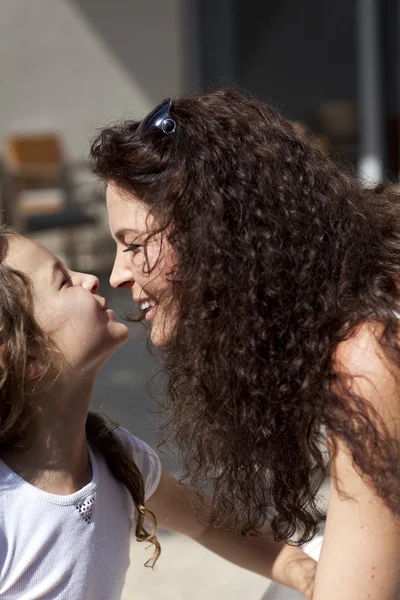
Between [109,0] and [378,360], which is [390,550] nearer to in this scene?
[378,360]

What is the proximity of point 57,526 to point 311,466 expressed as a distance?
1.66 ft

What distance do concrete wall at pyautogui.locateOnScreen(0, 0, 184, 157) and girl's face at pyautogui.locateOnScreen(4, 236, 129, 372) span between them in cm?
669

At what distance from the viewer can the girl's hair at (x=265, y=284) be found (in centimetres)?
157

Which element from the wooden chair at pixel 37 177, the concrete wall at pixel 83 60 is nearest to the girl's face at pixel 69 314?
the wooden chair at pixel 37 177

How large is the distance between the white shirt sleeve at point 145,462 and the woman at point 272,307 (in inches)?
8.1

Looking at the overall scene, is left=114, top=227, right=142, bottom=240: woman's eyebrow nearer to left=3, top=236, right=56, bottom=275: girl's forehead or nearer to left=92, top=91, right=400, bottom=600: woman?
left=92, top=91, right=400, bottom=600: woman

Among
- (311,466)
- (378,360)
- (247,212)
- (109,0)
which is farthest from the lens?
(109,0)

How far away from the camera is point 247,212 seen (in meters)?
1.61

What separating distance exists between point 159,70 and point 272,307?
717 centimetres

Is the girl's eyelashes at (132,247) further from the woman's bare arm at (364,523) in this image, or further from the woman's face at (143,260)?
the woman's bare arm at (364,523)

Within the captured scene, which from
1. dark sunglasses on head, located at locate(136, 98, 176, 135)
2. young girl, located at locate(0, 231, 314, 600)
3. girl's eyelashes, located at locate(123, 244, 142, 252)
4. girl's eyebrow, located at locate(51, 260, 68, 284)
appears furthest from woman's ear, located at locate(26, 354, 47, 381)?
dark sunglasses on head, located at locate(136, 98, 176, 135)

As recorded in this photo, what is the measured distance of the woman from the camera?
1.52 metres

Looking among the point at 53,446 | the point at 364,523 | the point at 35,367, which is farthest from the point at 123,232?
the point at 364,523

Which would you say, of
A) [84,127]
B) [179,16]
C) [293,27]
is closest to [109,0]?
[179,16]
